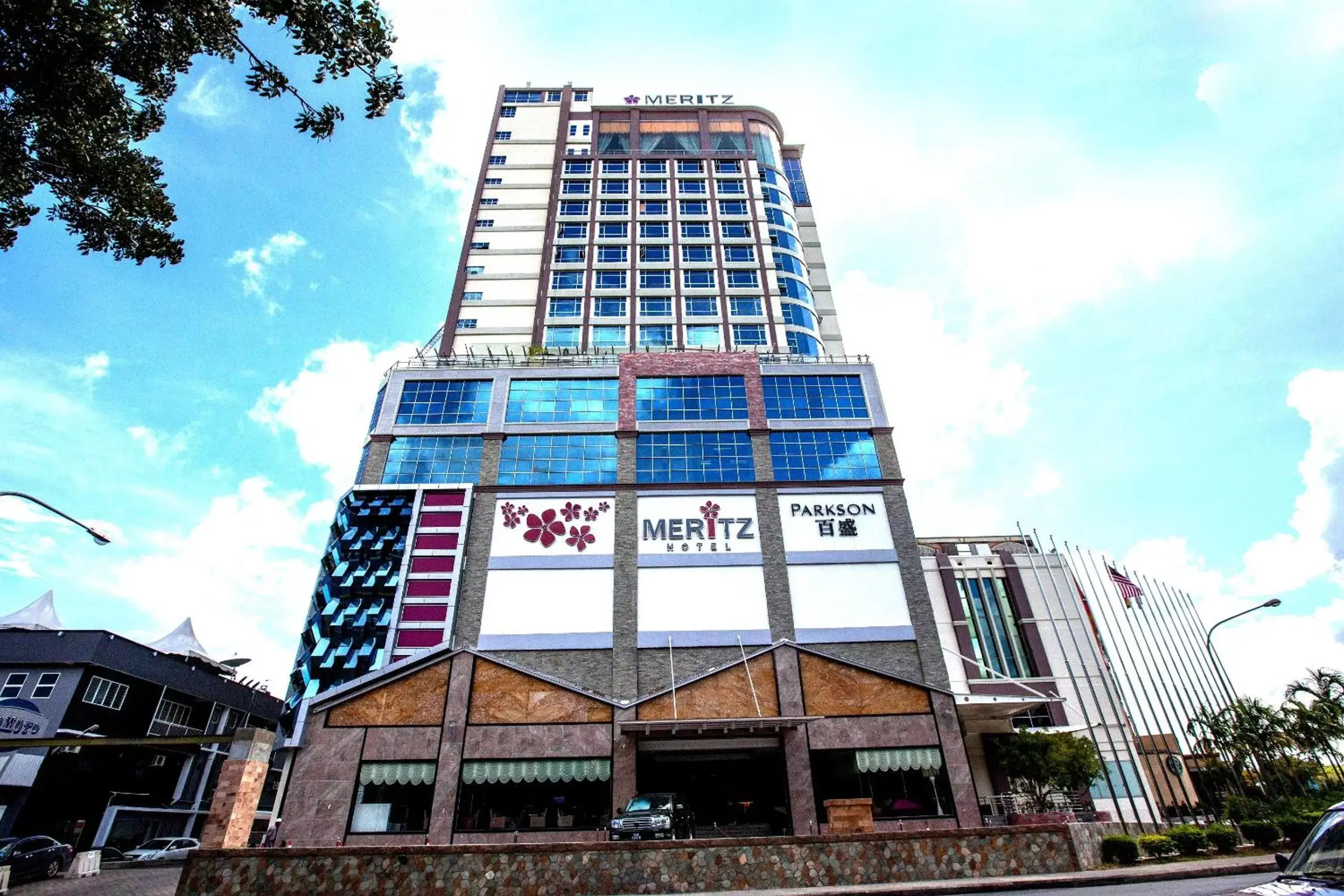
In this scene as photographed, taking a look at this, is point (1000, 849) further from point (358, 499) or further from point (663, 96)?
point (663, 96)

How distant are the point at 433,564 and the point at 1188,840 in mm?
34401

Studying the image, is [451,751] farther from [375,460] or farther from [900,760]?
[900,760]

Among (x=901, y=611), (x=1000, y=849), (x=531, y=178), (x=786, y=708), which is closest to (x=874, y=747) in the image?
(x=786, y=708)

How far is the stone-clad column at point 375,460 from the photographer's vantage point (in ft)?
136

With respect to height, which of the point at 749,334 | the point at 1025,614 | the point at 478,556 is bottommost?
the point at 1025,614

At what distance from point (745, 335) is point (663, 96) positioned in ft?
115

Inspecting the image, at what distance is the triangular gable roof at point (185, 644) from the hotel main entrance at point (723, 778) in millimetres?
39973

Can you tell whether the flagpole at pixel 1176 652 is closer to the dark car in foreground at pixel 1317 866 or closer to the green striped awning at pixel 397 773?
the green striped awning at pixel 397 773

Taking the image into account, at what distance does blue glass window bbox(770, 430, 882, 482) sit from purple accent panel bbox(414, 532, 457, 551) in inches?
760

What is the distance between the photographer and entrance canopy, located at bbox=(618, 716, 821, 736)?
30.4 m

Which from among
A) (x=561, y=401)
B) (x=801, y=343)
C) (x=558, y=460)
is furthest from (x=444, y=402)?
(x=801, y=343)

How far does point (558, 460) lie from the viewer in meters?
42.3

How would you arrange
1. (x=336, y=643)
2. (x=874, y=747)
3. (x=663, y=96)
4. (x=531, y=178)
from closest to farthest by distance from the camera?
1. (x=874, y=747)
2. (x=336, y=643)
3. (x=531, y=178)
4. (x=663, y=96)

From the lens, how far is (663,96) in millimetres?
75062
